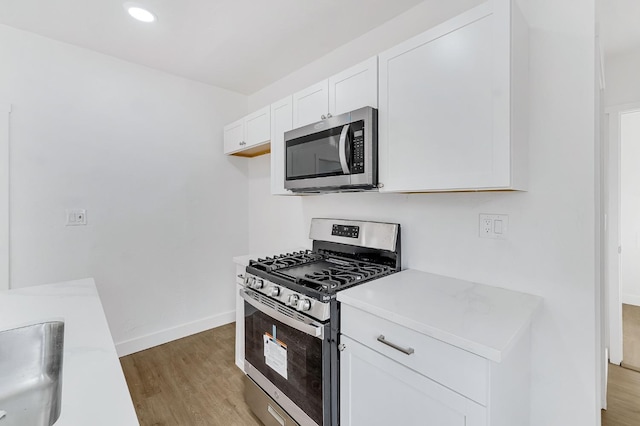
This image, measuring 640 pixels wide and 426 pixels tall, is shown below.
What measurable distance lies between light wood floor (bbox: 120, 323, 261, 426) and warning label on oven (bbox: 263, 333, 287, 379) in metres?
0.47

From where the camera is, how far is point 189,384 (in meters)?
2.22

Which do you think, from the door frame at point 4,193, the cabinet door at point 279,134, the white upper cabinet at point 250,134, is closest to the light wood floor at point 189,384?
the door frame at point 4,193

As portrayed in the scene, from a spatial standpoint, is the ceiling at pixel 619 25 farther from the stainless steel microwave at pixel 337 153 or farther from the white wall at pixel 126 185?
the white wall at pixel 126 185

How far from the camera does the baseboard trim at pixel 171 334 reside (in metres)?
2.65

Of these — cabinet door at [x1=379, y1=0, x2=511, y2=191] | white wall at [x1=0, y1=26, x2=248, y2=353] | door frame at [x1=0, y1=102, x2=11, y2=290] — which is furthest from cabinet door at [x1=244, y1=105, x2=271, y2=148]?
door frame at [x1=0, y1=102, x2=11, y2=290]

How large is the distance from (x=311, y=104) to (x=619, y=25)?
209cm

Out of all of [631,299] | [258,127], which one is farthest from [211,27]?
[631,299]

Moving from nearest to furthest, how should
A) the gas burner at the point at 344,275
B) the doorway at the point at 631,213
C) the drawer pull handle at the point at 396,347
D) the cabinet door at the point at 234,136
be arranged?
1. the drawer pull handle at the point at 396,347
2. the gas burner at the point at 344,275
3. the cabinet door at the point at 234,136
4. the doorway at the point at 631,213

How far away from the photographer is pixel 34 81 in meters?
2.22

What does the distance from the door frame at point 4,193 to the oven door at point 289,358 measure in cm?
174

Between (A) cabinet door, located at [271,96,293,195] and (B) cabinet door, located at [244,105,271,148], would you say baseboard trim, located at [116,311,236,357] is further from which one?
(B) cabinet door, located at [244,105,271,148]

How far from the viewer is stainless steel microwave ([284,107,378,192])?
63.5 inches

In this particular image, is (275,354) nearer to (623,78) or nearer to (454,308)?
(454,308)

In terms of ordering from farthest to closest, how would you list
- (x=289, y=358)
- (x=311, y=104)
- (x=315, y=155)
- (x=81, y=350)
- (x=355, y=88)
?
(x=311, y=104) < (x=315, y=155) < (x=355, y=88) < (x=289, y=358) < (x=81, y=350)
